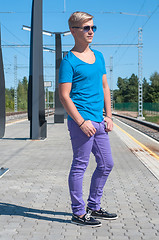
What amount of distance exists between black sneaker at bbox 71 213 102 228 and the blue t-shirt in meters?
0.96

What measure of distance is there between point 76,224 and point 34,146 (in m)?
7.50

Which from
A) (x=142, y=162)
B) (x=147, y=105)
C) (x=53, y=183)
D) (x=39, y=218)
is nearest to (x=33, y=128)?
(x=142, y=162)

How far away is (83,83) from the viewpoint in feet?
12.8

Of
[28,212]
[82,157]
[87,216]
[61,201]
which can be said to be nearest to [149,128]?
[61,201]

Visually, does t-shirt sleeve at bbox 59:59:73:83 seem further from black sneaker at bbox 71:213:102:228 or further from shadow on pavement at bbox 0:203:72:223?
shadow on pavement at bbox 0:203:72:223

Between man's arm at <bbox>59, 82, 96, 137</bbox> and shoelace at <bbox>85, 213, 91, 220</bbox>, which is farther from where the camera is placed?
shoelace at <bbox>85, 213, 91, 220</bbox>

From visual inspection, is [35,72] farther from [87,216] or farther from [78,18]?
[87,216]

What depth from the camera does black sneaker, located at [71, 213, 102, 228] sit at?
400cm

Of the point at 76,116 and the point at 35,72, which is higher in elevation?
the point at 35,72

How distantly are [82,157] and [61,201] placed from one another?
1.26 metres

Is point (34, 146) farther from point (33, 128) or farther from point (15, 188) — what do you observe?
point (15, 188)

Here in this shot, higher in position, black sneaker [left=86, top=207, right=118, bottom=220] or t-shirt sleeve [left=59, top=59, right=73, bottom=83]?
t-shirt sleeve [left=59, top=59, right=73, bottom=83]

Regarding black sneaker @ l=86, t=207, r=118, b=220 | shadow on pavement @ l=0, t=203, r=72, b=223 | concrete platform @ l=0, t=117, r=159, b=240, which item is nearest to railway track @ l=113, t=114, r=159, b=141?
concrete platform @ l=0, t=117, r=159, b=240

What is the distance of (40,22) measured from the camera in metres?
13.5
